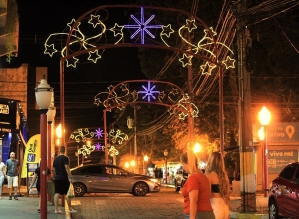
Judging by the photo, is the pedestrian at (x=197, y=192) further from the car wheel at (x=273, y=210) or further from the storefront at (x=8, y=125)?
the storefront at (x=8, y=125)

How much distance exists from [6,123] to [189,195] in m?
26.1

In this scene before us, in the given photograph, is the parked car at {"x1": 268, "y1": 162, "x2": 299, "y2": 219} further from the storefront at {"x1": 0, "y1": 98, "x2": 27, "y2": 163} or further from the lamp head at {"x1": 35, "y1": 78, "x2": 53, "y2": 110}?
the storefront at {"x1": 0, "y1": 98, "x2": 27, "y2": 163}

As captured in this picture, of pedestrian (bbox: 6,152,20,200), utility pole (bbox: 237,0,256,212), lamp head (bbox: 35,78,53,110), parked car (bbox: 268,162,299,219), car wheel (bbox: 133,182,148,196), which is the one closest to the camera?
lamp head (bbox: 35,78,53,110)

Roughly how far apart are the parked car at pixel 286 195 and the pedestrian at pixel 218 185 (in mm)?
6109

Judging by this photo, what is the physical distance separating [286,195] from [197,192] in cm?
774

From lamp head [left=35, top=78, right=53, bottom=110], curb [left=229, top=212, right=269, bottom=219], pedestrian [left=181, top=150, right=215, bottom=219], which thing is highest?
lamp head [left=35, top=78, right=53, bottom=110]

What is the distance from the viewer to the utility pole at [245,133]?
17.4m

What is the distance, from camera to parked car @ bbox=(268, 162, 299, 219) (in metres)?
13.5

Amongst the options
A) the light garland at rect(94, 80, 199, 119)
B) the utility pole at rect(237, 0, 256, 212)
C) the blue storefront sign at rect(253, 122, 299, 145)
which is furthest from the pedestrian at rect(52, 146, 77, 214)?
the blue storefront sign at rect(253, 122, 299, 145)

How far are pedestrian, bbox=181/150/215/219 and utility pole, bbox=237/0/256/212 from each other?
34.5ft

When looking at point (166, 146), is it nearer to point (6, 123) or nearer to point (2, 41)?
point (6, 123)

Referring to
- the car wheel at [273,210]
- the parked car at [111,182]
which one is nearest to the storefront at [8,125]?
the parked car at [111,182]

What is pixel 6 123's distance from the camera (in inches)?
1248

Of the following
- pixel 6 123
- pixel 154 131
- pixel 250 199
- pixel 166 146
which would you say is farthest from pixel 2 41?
pixel 166 146
